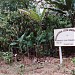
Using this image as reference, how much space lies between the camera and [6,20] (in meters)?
6.98

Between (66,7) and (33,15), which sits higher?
(66,7)

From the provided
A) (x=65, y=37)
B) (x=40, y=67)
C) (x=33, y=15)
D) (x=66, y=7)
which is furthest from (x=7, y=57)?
(x=66, y=7)

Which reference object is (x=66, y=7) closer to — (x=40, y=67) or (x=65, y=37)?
(x=65, y=37)

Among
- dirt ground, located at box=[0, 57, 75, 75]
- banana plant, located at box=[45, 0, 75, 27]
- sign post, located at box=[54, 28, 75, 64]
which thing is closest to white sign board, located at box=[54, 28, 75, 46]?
sign post, located at box=[54, 28, 75, 64]

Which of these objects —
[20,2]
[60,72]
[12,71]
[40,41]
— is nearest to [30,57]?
[40,41]

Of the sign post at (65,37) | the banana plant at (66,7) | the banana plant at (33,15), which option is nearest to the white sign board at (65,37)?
the sign post at (65,37)

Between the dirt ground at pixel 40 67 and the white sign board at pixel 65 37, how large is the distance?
0.53m

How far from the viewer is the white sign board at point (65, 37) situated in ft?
18.9

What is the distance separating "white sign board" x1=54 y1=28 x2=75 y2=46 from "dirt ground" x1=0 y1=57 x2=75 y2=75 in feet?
1.74

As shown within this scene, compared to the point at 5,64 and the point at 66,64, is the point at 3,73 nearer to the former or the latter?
the point at 5,64

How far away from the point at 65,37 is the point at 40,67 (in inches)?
40.6

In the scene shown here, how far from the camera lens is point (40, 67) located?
573 cm

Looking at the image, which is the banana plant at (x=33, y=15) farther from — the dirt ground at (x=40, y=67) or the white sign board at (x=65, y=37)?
the dirt ground at (x=40, y=67)

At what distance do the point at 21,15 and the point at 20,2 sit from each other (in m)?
1.03
